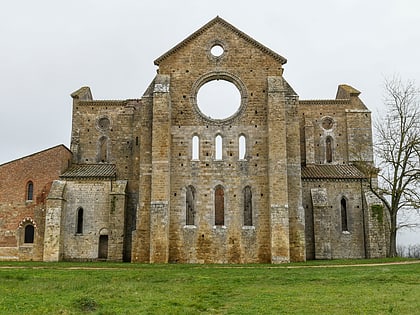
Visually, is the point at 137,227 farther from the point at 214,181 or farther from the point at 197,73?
the point at 197,73

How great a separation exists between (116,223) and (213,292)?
59.7ft

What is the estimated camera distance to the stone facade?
30.4 meters

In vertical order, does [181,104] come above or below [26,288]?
above

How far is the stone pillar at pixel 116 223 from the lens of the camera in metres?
32.7

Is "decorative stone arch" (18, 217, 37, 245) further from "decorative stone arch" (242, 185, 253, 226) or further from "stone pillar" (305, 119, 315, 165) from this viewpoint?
"stone pillar" (305, 119, 315, 165)

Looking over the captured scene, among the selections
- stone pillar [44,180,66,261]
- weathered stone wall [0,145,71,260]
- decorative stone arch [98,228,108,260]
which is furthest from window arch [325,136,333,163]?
stone pillar [44,180,66,261]

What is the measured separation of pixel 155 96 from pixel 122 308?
65.7ft

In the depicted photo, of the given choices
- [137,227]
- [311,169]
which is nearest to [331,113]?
[311,169]

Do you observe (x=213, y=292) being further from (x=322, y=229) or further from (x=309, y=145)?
(x=309, y=145)

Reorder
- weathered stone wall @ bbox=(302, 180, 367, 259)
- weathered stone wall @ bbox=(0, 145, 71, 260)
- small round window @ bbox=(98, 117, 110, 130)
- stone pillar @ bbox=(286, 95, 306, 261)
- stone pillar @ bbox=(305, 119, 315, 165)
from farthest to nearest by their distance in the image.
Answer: small round window @ bbox=(98, 117, 110, 130)
stone pillar @ bbox=(305, 119, 315, 165)
weathered stone wall @ bbox=(0, 145, 71, 260)
weathered stone wall @ bbox=(302, 180, 367, 259)
stone pillar @ bbox=(286, 95, 306, 261)

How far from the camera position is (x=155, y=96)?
1238 inches

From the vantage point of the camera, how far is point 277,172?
3055 cm

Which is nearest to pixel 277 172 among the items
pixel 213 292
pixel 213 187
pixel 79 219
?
pixel 213 187

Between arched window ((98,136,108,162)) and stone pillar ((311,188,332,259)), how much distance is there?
54.9ft
